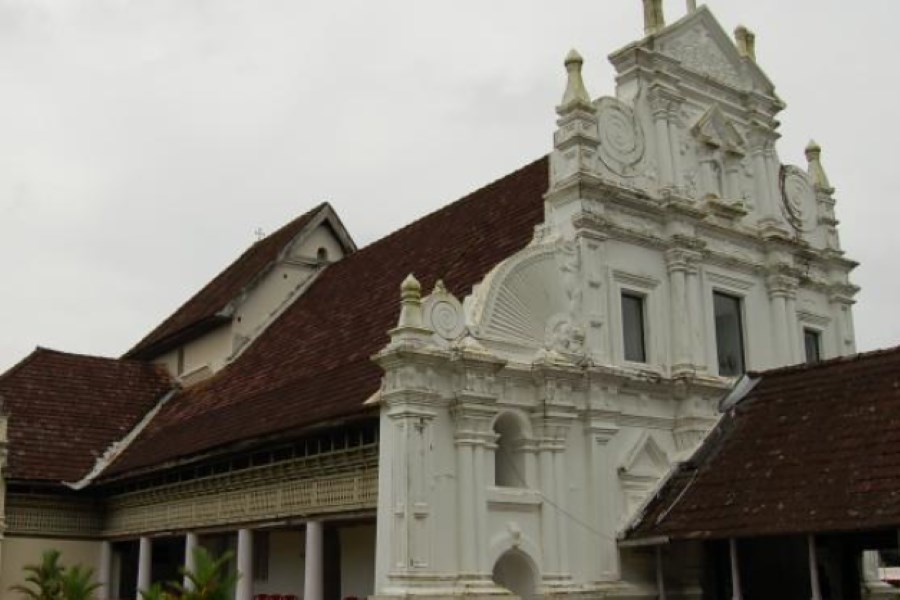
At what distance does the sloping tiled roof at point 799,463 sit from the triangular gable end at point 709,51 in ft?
20.9

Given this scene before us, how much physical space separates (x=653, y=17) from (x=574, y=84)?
2741 millimetres

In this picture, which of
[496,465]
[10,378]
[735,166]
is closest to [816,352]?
[735,166]

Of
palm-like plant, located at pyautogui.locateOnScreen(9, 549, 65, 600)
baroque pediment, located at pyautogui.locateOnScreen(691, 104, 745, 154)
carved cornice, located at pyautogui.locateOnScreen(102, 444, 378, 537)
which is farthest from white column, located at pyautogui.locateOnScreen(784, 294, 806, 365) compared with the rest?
palm-like plant, located at pyautogui.locateOnScreen(9, 549, 65, 600)

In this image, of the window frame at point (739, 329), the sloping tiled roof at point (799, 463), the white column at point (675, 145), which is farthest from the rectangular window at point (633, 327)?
the white column at point (675, 145)

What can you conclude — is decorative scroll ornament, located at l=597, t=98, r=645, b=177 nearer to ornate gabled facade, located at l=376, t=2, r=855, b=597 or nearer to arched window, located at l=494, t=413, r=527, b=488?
ornate gabled facade, located at l=376, t=2, r=855, b=597

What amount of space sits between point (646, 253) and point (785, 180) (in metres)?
4.73

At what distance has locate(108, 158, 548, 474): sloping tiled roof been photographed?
19375mm

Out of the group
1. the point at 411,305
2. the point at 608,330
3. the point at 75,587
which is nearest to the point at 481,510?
the point at 411,305

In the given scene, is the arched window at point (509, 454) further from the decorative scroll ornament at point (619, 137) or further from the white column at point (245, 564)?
the white column at point (245, 564)

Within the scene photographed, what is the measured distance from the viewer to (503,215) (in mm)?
21344

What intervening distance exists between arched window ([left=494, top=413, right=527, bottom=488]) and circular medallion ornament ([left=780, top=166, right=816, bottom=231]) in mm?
8317

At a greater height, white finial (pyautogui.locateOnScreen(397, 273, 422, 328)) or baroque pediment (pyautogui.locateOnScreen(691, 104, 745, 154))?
baroque pediment (pyautogui.locateOnScreen(691, 104, 745, 154))

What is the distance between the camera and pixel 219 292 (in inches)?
1168

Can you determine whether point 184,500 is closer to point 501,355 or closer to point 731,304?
point 501,355
